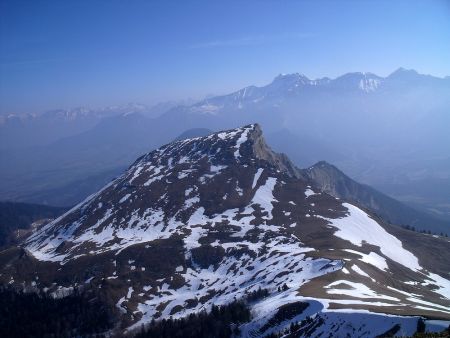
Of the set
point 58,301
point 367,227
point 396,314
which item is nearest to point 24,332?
point 58,301


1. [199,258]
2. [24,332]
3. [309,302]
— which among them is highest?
[309,302]

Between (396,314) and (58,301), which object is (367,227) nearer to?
(396,314)

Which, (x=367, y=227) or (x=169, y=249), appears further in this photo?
(x=367, y=227)

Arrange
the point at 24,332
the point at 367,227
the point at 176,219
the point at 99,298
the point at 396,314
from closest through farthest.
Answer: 1. the point at 396,314
2. the point at 24,332
3. the point at 99,298
4. the point at 367,227
5. the point at 176,219

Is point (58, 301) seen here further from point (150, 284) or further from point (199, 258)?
point (199, 258)

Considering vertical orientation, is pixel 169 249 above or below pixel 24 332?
above

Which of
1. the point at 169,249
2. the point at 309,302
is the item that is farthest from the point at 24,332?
the point at 309,302

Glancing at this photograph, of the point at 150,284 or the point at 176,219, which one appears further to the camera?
the point at 176,219

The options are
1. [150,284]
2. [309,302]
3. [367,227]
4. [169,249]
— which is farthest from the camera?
[367,227]

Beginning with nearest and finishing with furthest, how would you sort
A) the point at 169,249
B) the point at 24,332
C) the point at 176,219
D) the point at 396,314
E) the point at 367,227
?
the point at 396,314 < the point at 24,332 < the point at 169,249 < the point at 367,227 < the point at 176,219

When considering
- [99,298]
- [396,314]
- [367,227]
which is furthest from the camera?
[367,227]
